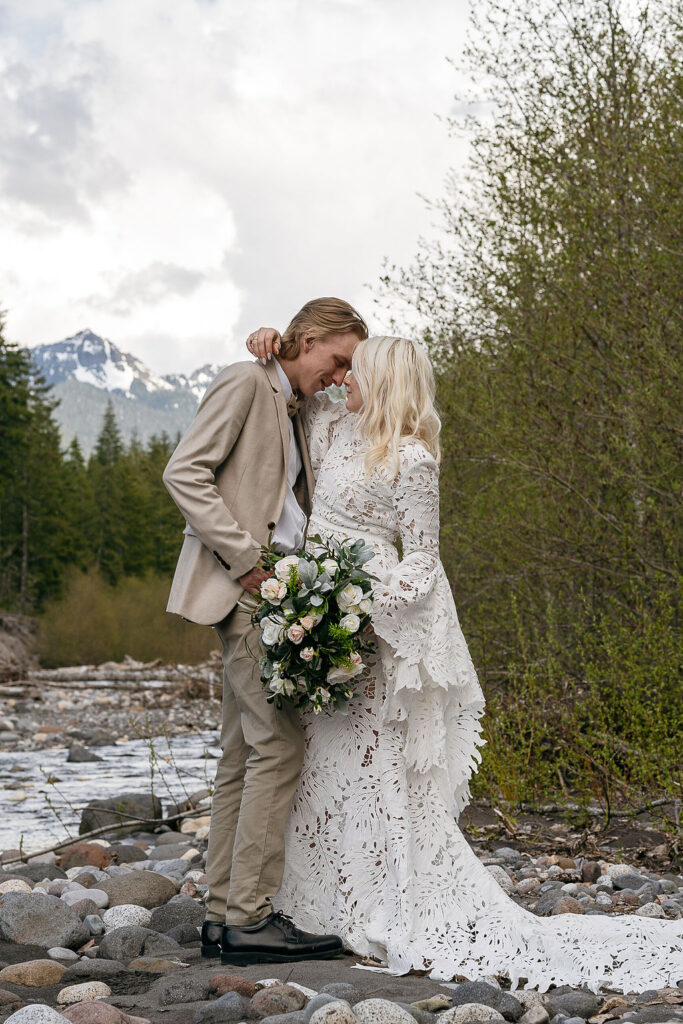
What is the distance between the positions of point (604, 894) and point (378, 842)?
62.1 inches

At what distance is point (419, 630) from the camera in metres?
4.60

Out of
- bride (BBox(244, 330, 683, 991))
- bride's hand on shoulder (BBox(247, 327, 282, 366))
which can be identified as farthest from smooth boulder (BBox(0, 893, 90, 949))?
bride's hand on shoulder (BBox(247, 327, 282, 366))

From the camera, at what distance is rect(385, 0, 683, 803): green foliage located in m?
8.02

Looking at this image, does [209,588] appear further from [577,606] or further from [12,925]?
[577,606]

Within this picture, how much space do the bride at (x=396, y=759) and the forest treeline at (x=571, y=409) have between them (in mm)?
2349

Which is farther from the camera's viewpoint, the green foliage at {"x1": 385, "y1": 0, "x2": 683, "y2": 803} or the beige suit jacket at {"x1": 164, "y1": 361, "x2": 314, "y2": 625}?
the green foliage at {"x1": 385, "y1": 0, "x2": 683, "y2": 803}

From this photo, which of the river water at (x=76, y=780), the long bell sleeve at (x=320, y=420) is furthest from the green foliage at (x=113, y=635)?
the long bell sleeve at (x=320, y=420)

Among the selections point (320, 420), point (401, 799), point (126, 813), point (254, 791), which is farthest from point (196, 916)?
point (126, 813)

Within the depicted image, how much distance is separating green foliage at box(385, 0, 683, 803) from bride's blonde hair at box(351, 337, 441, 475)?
3.10 metres

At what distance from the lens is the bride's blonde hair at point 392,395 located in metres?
4.65

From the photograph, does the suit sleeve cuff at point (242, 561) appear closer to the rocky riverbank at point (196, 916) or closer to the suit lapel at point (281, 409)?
the suit lapel at point (281, 409)

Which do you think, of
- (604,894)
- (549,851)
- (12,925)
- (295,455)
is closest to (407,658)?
(295,455)

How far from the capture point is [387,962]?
4359mm

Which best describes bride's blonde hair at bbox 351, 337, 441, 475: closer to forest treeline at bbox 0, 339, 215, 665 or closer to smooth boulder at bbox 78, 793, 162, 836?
smooth boulder at bbox 78, 793, 162, 836
